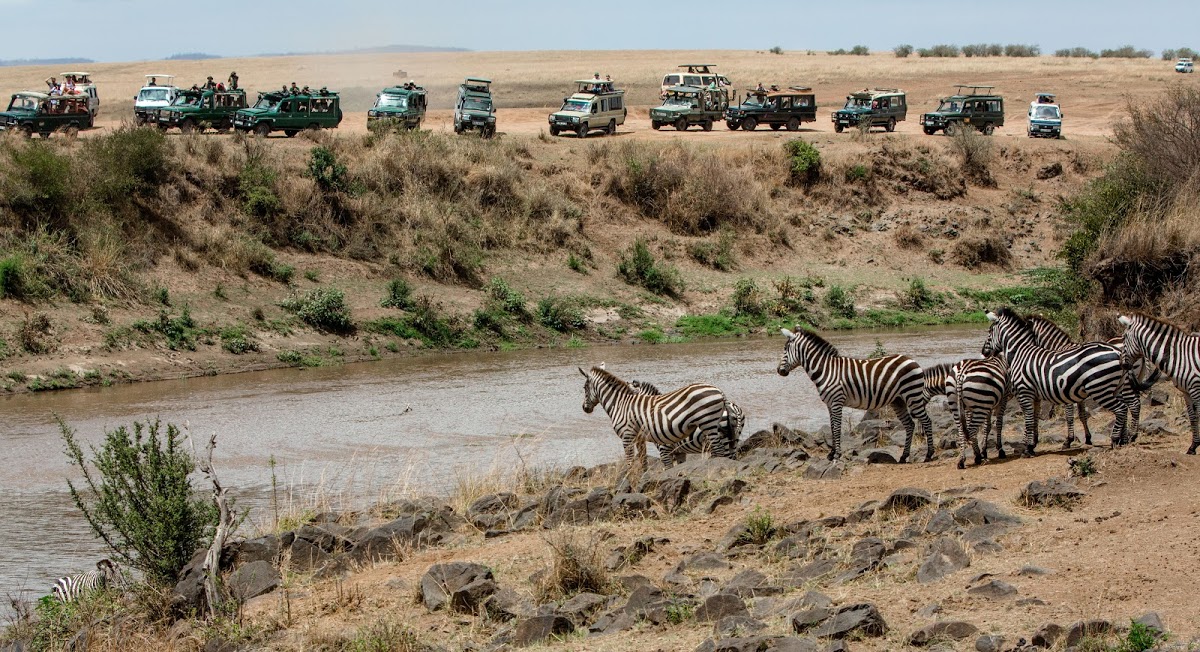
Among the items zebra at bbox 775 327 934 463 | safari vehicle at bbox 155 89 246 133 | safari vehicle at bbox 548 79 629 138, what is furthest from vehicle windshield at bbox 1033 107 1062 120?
zebra at bbox 775 327 934 463

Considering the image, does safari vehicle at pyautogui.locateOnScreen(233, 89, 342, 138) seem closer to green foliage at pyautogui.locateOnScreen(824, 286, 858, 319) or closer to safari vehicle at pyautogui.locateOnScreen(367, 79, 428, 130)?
safari vehicle at pyautogui.locateOnScreen(367, 79, 428, 130)

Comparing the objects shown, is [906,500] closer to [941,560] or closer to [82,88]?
[941,560]

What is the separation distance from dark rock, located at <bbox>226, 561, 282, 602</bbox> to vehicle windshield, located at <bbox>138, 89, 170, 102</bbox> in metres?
34.5

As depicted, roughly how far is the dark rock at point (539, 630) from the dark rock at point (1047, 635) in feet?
11.2

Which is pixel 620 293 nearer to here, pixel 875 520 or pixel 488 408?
pixel 488 408

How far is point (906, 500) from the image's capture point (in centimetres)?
1202

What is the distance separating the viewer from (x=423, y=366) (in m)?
29.6

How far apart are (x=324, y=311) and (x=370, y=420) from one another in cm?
782

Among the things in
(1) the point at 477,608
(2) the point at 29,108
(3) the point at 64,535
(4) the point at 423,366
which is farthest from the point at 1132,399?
(2) the point at 29,108

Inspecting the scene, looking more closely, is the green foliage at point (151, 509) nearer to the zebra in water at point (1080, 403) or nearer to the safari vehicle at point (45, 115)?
the zebra in water at point (1080, 403)

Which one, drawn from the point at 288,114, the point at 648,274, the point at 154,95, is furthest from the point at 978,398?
the point at 154,95

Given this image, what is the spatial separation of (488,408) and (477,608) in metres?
14.1

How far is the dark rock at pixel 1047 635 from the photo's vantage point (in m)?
8.30

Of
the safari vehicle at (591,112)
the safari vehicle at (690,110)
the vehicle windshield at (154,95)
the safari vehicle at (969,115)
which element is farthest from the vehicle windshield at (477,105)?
the safari vehicle at (969,115)
